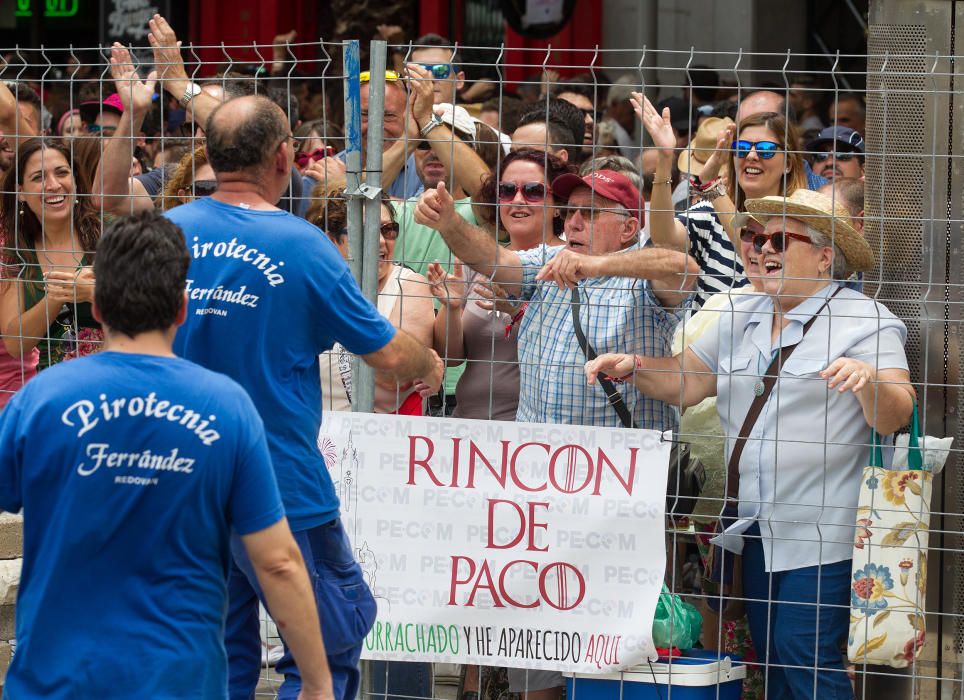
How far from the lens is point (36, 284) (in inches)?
210

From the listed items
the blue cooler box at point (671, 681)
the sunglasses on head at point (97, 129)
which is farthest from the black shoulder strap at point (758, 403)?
the sunglasses on head at point (97, 129)

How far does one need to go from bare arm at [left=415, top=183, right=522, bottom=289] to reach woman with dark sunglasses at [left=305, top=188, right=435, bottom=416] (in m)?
0.21

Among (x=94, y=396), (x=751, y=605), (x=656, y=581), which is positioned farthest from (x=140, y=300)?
(x=751, y=605)

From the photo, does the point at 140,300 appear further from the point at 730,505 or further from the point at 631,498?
the point at 730,505

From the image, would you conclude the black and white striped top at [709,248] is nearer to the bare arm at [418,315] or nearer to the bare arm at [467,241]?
the bare arm at [467,241]

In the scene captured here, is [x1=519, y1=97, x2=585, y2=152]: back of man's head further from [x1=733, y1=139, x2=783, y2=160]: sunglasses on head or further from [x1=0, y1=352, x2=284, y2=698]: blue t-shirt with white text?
[x1=0, y1=352, x2=284, y2=698]: blue t-shirt with white text

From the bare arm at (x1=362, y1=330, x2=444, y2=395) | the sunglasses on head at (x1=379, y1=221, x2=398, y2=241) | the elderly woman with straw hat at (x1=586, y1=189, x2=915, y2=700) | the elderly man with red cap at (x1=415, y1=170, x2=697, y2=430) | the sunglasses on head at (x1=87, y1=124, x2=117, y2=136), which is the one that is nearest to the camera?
the bare arm at (x1=362, y1=330, x2=444, y2=395)

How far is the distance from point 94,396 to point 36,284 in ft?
8.72

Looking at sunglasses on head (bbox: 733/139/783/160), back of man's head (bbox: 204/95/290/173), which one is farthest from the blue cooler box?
sunglasses on head (bbox: 733/139/783/160)

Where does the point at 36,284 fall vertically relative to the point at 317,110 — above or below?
below

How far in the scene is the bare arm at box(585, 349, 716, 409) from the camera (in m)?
4.40

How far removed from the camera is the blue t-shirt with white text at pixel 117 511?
2857mm

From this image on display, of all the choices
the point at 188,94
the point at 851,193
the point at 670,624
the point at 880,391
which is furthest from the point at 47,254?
the point at 880,391

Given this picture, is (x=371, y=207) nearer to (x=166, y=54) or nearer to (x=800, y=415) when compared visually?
(x=166, y=54)
